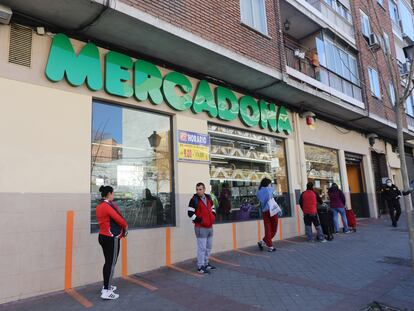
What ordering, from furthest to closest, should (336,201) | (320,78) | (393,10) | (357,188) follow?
1. (393,10)
2. (357,188)
3. (320,78)
4. (336,201)

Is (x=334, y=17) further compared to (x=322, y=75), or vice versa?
(x=334, y=17)

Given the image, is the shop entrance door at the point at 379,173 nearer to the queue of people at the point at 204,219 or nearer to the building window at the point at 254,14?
the queue of people at the point at 204,219

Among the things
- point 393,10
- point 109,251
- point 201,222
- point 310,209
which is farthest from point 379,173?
point 109,251

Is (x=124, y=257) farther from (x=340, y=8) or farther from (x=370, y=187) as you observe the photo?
(x=340, y=8)

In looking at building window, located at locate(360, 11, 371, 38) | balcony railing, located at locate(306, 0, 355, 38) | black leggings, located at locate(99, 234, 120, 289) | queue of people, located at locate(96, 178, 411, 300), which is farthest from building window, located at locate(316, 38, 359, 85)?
black leggings, located at locate(99, 234, 120, 289)

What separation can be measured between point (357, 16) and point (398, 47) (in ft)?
23.1

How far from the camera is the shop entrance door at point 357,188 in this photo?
16672mm

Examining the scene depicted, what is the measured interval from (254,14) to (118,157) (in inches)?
243

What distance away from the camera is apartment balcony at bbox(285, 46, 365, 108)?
452 inches

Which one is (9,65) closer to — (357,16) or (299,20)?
(299,20)

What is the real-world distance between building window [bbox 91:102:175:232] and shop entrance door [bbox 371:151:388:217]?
44.7 ft

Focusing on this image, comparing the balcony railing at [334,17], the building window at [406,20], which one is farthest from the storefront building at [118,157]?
the building window at [406,20]

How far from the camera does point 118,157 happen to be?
739 cm

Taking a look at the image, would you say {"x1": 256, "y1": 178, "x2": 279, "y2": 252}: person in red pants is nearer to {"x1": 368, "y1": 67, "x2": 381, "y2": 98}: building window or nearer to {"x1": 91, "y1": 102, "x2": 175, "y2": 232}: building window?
{"x1": 91, "y1": 102, "x2": 175, "y2": 232}: building window
